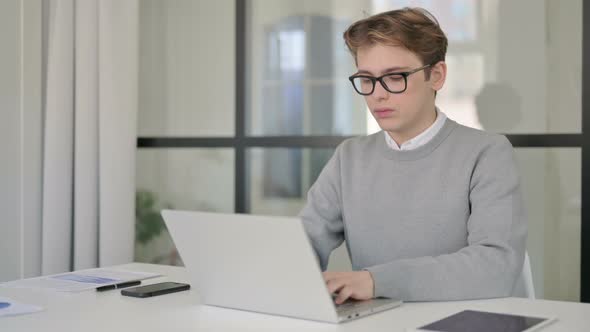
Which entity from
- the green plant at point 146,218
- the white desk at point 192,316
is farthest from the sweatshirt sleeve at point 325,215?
the green plant at point 146,218

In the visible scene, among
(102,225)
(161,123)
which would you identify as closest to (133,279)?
(102,225)

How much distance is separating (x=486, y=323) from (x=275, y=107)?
2.34m

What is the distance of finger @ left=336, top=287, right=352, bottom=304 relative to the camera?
1.55m

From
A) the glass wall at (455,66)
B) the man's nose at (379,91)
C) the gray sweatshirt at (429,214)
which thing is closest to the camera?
the gray sweatshirt at (429,214)

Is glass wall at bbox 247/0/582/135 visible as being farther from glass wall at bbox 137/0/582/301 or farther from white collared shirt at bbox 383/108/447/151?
white collared shirt at bbox 383/108/447/151

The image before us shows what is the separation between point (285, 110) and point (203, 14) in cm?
62

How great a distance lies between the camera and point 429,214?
200 centimetres

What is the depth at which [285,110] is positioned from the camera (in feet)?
11.8

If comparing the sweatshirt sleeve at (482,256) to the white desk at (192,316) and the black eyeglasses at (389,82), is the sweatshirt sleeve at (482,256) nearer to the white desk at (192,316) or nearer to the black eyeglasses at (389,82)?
the white desk at (192,316)

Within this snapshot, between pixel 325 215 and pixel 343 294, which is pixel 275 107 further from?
pixel 343 294

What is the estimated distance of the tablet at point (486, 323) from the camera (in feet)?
4.40

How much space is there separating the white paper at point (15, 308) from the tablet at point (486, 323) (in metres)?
0.76

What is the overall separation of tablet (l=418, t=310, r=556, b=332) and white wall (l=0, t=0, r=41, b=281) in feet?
8.75

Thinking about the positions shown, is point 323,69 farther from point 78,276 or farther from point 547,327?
point 547,327
